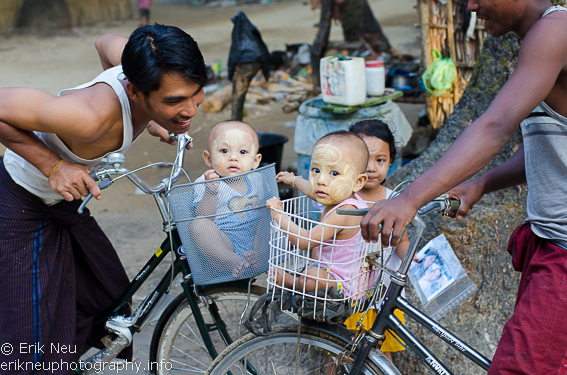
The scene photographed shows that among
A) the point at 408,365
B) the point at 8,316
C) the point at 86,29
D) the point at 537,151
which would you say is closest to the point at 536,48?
the point at 537,151

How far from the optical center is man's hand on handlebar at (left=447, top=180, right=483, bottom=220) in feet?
5.72

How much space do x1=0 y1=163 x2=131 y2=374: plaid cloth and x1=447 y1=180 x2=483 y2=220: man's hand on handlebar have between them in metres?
1.58

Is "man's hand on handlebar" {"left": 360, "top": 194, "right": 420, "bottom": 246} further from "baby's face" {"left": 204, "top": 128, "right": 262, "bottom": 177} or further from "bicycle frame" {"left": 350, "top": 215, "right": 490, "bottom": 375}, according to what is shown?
"baby's face" {"left": 204, "top": 128, "right": 262, "bottom": 177}

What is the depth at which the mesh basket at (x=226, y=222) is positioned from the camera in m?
1.69

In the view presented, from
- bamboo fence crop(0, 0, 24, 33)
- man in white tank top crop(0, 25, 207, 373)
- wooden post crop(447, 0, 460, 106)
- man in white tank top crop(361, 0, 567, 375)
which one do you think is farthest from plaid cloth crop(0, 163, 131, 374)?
bamboo fence crop(0, 0, 24, 33)

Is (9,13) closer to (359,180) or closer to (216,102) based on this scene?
(216,102)

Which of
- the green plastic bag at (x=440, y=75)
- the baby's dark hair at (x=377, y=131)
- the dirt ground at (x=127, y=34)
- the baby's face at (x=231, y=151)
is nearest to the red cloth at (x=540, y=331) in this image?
the baby's dark hair at (x=377, y=131)

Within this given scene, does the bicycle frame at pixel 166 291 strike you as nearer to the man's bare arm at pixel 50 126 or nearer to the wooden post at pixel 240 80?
the man's bare arm at pixel 50 126

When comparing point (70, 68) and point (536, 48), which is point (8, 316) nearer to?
point (536, 48)

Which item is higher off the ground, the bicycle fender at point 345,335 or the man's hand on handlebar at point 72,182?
the man's hand on handlebar at point 72,182

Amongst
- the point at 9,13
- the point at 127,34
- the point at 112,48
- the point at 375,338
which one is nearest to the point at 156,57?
the point at 112,48

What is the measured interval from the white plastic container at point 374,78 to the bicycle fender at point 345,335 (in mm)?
2905

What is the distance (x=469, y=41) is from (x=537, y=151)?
150 inches

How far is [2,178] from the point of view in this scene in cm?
203
